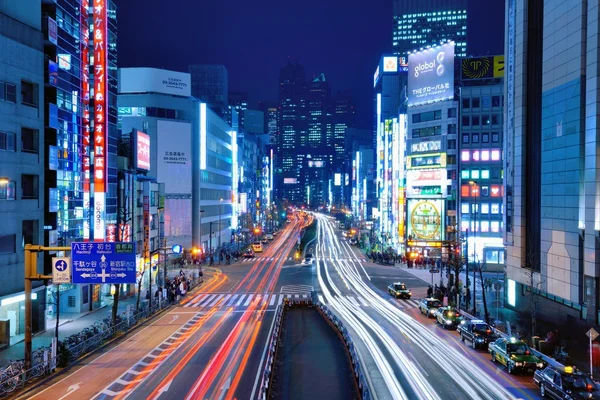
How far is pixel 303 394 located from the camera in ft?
78.2

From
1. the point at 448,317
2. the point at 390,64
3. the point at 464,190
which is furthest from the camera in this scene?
the point at 390,64

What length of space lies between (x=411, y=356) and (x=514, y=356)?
5.61m

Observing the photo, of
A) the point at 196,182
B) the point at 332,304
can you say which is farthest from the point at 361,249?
the point at 332,304

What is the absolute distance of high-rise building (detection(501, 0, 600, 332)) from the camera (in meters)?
34.6

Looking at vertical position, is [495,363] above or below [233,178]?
below

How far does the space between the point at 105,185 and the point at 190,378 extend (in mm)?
25250

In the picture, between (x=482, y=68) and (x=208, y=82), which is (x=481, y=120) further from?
(x=208, y=82)

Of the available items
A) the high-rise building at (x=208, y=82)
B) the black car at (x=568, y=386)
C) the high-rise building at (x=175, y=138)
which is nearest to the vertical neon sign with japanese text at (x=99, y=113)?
the black car at (x=568, y=386)

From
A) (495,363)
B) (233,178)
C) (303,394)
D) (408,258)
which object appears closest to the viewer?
(303,394)

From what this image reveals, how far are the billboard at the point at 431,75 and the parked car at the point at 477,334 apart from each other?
60182mm

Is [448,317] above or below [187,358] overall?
above

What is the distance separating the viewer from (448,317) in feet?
131

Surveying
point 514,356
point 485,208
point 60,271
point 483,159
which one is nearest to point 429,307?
point 514,356

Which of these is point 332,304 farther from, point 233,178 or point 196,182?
point 233,178
